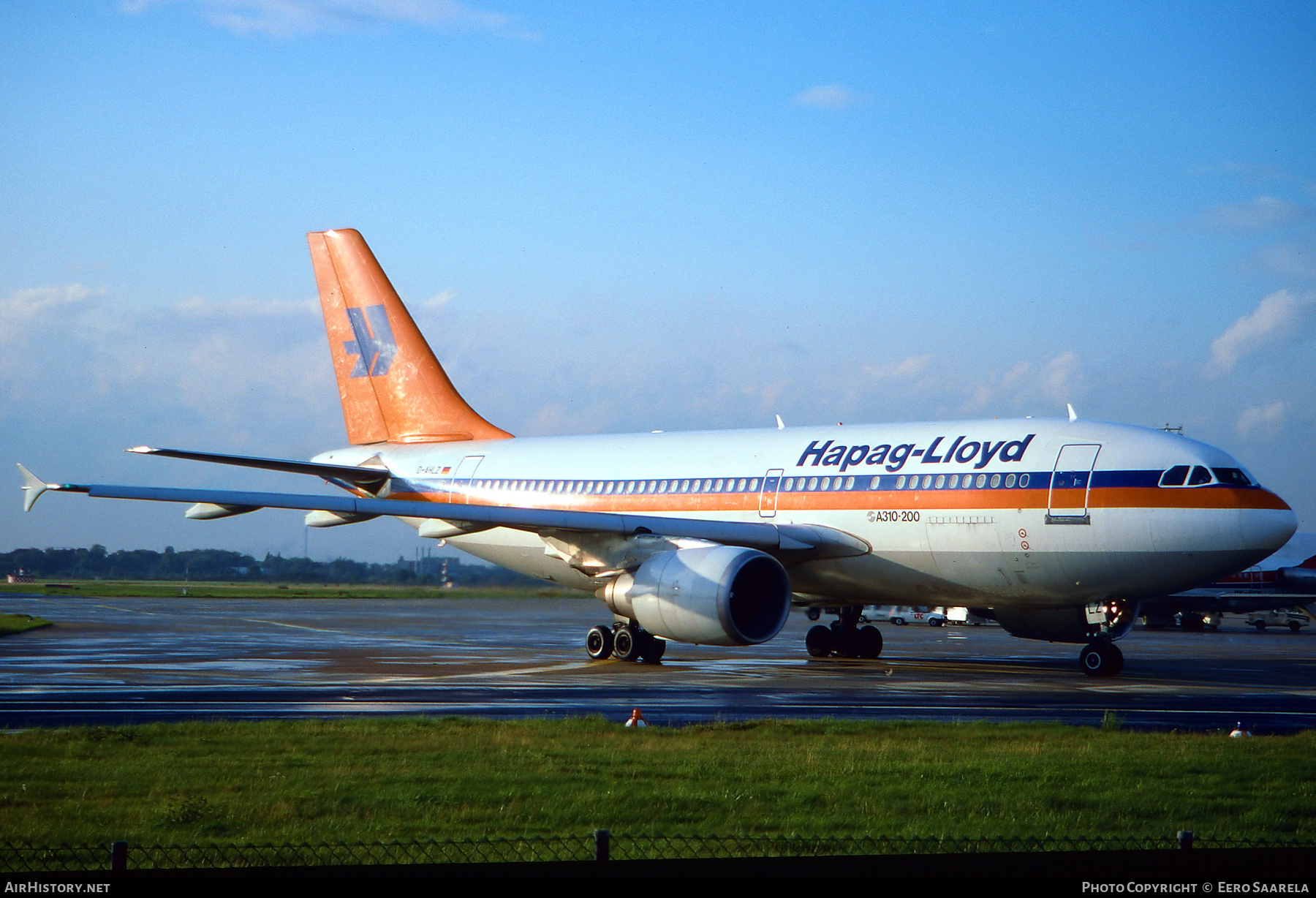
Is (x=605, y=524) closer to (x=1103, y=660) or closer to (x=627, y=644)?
(x=627, y=644)

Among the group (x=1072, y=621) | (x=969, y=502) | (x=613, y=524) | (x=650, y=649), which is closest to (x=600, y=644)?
(x=650, y=649)

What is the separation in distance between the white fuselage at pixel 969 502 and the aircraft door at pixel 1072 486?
0.07 ft

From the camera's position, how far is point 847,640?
2622 centimetres

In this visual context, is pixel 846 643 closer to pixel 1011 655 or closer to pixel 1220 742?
pixel 1011 655

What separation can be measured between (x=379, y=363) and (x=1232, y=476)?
19724mm

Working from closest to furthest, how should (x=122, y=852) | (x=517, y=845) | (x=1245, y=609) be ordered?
(x=122, y=852), (x=517, y=845), (x=1245, y=609)

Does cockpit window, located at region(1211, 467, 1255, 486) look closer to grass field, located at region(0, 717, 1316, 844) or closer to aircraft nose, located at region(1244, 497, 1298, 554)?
aircraft nose, located at region(1244, 497, 1298, 554)

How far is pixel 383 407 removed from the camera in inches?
1252

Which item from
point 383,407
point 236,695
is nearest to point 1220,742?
point 236,695

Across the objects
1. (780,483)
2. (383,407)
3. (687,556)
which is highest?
(383,407)

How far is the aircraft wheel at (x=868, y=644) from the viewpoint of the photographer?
2625 centimetres

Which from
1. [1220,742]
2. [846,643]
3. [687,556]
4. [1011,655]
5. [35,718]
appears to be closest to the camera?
[1220,742]

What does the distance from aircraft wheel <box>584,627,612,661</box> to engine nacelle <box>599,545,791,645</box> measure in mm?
2450

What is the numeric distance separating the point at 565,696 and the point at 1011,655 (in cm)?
1483
